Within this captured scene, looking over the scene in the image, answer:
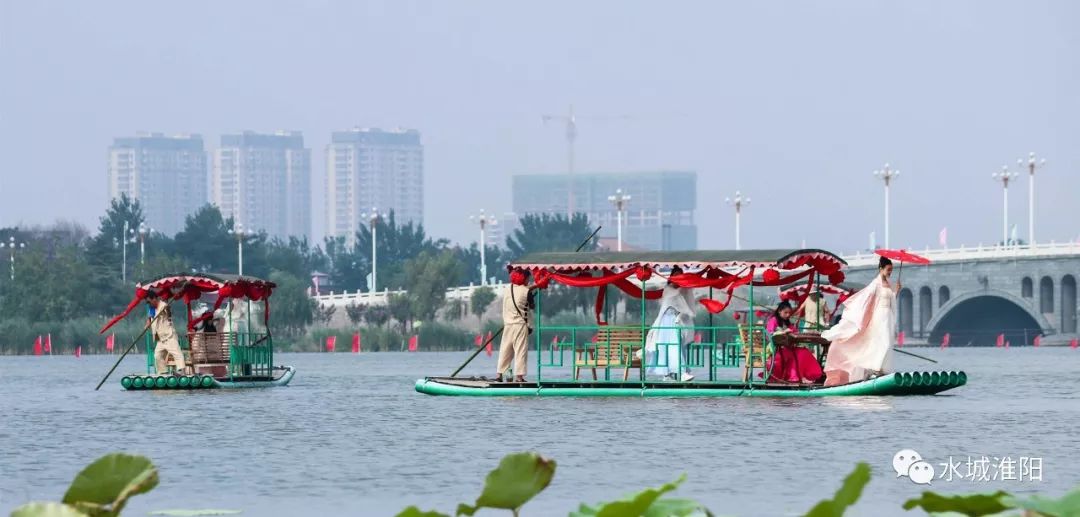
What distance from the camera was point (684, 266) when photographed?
90.7 feet

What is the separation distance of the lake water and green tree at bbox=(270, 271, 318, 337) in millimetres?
55460

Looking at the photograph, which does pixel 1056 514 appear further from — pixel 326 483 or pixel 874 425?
pixel 874 425

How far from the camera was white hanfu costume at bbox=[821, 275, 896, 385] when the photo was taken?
26.7m

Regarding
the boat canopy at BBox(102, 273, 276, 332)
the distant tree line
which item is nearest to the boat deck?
the boat canopy at BBox(102, 273, 276, 332)

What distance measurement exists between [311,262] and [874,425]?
464 feet

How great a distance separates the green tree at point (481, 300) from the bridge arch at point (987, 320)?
76.5 ft

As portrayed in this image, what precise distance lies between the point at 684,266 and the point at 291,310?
6299 cm

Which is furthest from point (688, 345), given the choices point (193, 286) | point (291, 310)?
point (291, 310)

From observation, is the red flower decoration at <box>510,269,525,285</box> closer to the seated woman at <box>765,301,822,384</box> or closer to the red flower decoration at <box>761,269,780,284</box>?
the red flower decoration at <box>761,269,780,284</box>

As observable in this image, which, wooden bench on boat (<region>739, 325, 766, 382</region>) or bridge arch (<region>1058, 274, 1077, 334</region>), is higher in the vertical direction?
bridge arch (<region>1058, 274, 1077, 334</region>)

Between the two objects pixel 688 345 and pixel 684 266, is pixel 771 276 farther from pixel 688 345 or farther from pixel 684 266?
pixel 688 345

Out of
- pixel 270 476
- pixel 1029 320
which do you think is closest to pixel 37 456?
pixel 270 476

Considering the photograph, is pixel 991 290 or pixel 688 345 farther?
pixel 991 290

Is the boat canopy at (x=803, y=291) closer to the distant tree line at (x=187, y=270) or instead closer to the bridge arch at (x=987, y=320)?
the distant tree line at (x=187, y=270)
